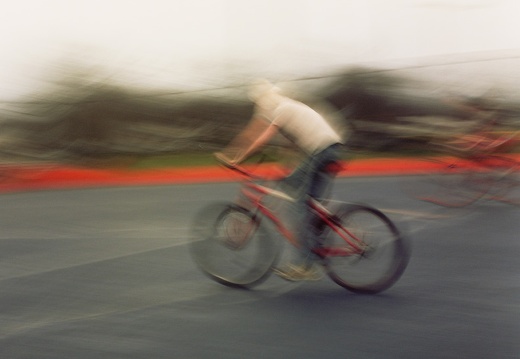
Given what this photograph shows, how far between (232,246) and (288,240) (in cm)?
49

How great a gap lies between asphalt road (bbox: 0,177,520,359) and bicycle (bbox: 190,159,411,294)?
16 cm

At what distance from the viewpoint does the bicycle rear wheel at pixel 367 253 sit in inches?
278

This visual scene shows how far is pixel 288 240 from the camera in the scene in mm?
7469

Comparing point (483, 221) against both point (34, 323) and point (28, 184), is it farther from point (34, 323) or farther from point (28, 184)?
point (28, 184)

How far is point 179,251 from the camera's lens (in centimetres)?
983

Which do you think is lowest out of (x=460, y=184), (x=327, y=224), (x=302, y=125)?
(x=327, y=224)

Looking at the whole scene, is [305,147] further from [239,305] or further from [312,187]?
[239,305]

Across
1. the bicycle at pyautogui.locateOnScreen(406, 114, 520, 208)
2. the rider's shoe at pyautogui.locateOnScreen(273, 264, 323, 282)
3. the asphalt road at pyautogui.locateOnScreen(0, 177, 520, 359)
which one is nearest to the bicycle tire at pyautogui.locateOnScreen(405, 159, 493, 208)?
the bicycle at pyautogui.locateOnScreen(406, 114, 520, 208)

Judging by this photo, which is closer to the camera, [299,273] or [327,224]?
[327,224]

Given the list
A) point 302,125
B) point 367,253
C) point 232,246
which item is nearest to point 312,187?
point 302,125

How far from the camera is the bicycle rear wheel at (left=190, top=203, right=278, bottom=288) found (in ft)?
24.5

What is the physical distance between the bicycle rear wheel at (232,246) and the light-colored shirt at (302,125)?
2.67ft

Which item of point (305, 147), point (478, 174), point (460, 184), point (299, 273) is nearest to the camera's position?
point (305, 147)

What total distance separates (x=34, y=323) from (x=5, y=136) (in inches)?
959
